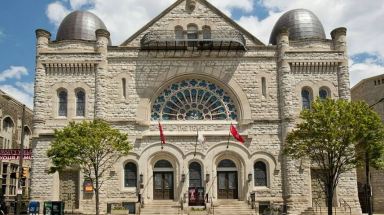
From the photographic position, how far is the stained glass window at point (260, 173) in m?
32.7

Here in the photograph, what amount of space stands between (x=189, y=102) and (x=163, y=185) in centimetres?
658

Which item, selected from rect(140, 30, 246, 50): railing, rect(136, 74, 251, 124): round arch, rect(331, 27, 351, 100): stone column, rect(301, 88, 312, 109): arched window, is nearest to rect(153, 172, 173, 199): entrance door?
rect(136, 74, 251, 124): round arch

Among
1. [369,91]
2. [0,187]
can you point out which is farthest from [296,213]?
[0,187]

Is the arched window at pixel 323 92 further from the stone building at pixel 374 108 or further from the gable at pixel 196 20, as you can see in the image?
the stone building at pixel 374 108

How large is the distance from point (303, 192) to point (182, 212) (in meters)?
8.70

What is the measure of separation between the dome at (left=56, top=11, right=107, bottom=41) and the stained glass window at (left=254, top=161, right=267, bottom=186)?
16196 millimetres

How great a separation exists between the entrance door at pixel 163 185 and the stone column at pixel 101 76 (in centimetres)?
608

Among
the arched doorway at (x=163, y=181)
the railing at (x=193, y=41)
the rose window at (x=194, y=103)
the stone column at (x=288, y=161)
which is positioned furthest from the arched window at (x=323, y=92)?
the arched doorway at (x=163, y=181)

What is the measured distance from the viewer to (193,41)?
3319 centimetres

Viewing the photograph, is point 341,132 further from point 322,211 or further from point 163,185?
point 163,185

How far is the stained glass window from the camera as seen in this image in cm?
3266

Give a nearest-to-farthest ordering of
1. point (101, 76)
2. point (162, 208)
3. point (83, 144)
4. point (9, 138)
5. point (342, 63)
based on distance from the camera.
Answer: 1. point (83, 144)
2. point (162, 208)
3. point (101, 76)
4. point (342, 63)
5. point (9, 138)

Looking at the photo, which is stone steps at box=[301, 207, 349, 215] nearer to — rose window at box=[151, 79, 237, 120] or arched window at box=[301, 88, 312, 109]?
arched window at box=[301, 88, 312, 109]

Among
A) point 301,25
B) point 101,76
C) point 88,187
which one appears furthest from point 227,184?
point 301,25
